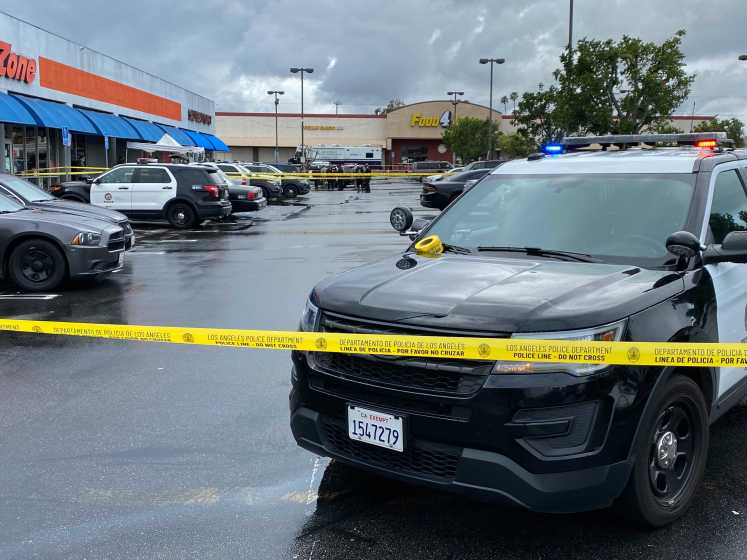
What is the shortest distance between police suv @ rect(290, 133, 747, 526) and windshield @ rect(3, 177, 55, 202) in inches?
329

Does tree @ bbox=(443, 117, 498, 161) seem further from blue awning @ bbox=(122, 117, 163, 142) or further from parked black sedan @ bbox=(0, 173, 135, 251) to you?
parked black sedan @ bbox=(0, 173, 135, 251)

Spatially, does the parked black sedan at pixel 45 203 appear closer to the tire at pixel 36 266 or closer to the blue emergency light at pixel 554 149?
the tire at pixel 36 266

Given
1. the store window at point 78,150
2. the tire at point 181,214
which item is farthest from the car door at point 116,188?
the store window at point 78,150

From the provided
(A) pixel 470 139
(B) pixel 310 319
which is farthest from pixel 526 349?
(A) pixel 470 139

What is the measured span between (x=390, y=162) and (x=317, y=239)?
7578 centimetres

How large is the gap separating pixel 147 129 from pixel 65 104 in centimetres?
948

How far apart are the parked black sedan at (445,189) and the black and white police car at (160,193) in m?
7.77

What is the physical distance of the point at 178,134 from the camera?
154 feet

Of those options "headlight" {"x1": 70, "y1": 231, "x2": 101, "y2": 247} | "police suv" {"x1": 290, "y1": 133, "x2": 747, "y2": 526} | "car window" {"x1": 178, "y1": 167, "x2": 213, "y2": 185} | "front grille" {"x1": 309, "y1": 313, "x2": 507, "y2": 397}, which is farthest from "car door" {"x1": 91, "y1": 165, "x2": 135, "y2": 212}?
"front grille" {"x1": 309, "y1": 313, "x2": 507, "y2": 397}

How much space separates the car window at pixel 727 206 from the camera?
14.4ft

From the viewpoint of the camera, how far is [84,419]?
5270 mm

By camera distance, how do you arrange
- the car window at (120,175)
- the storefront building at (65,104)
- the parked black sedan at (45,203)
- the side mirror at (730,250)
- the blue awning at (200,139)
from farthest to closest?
the blue awning at (200,139)
the storefront building at (65,104)
the car window at (120,175)
the parked black sedan at (45,203)
the side mirror at (730,250)

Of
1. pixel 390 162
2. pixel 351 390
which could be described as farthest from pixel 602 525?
pixel 390 162

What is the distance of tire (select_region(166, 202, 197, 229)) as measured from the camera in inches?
829
